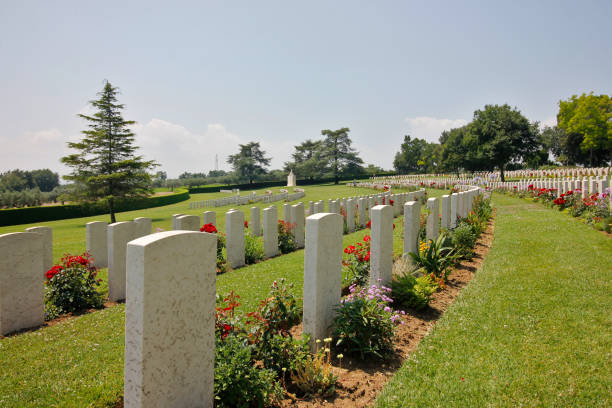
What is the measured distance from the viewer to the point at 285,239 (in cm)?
1050

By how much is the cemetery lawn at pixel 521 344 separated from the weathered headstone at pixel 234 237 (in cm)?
525

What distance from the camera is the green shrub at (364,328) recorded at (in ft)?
12.8

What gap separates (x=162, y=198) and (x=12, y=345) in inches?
1525

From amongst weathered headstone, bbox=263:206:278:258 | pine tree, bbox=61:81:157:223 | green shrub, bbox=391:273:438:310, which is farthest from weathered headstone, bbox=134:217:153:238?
pine tree, bbox=61:81:157:223

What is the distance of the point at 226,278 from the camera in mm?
7219

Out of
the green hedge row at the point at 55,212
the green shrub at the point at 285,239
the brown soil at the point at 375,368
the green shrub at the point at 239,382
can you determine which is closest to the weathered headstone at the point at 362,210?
the green shrub at the point at 285,239

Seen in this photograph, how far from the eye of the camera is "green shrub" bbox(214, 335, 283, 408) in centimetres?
281

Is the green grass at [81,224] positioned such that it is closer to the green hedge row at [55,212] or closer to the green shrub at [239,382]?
the green hedge row at [55,212]

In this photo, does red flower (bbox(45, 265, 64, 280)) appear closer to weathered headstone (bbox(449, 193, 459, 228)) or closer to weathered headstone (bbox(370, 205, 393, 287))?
weathered headstone (bbox(370, 205, 393, 287))

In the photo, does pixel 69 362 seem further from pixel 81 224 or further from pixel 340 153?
pixel 340 153

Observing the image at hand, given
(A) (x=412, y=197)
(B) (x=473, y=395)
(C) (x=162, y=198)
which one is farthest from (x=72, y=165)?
(B) (x=473, y=395)

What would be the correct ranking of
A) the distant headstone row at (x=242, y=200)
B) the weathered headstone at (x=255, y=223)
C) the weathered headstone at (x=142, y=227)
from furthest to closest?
1. the distant headstone row at (x=242, y=200)
2. the weathered headstone at (x=255, y=223)
3. the weathered headstone at (x=142, y=227)

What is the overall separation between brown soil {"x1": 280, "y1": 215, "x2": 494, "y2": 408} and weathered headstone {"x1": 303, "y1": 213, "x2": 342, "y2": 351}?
497mm

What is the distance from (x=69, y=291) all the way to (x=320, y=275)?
15.2 feet
